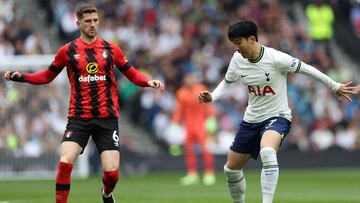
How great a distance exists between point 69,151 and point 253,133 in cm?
229

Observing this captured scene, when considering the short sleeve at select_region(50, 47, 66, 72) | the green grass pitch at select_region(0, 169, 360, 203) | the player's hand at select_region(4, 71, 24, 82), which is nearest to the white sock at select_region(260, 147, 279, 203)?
the short sleeve at select_region(50, 47, 66, 72)

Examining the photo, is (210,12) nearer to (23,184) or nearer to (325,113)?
(325,113)

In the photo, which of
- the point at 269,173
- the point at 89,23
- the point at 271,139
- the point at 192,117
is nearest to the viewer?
the point at 269,173

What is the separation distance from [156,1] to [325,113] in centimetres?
670

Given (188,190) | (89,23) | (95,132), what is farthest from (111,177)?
(188,190)

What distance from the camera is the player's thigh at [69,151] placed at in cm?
1186

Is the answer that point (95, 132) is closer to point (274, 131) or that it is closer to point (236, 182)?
point (236, 182)

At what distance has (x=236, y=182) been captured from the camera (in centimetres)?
1244

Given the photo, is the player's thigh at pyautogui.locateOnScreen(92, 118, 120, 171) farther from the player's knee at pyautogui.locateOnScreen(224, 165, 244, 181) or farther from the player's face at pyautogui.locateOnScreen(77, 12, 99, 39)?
the player's knee at pyautogui.locateOnScreen(224, 165, 244, 181)

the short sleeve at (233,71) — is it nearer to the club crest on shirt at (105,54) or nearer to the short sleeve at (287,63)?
the short sleeve at (287,63)

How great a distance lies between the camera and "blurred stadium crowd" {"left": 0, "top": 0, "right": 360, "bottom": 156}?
25.2 meters

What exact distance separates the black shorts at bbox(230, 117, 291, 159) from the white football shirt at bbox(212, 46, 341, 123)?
0.22ft

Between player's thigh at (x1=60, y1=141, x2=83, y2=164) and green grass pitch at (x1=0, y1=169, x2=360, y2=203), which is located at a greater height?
player's thigh at (x1=60, y1=141, x2=83, y2=164)

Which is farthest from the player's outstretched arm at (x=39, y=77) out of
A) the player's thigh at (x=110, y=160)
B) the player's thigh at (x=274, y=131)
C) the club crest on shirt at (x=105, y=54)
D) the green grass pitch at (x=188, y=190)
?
the green grass pitch at (x=188, y=190)
